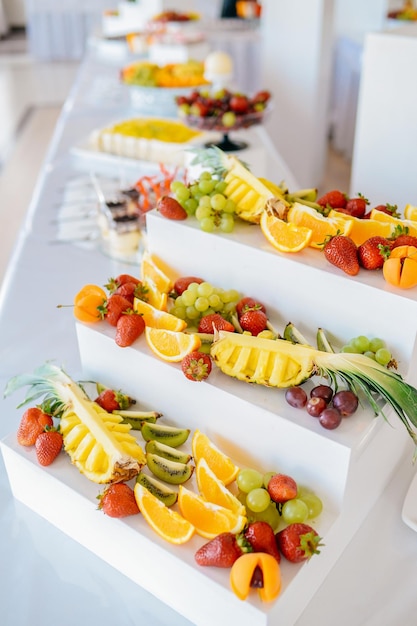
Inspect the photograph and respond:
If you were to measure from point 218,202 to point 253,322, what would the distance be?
0.86ft

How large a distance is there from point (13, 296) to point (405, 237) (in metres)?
1.05

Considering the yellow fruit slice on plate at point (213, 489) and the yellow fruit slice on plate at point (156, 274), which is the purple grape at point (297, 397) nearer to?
the yellow fruit slice on plate at point (213, 489)

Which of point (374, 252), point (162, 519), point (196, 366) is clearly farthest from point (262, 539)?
point (374, 252)

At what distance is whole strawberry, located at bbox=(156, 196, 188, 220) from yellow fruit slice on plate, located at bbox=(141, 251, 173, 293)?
110 millimetres

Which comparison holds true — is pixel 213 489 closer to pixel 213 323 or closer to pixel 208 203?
pixel 213 323

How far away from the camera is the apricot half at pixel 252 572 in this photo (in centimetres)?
85

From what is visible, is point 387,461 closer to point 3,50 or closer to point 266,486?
point 266,486

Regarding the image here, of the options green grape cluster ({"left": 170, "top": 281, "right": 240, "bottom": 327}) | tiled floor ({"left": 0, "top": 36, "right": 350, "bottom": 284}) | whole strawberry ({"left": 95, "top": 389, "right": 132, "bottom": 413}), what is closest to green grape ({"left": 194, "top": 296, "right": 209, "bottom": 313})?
green grape cluster ({"left": 170, "top": 281, "right": 240, "bottom": 327})

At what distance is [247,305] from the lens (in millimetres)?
1228

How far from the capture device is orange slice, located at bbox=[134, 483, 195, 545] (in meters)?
0.94

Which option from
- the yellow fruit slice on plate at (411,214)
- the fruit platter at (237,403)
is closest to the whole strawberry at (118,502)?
the fruit platter at (237,403)

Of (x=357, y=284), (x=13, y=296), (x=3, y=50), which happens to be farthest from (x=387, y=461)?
(x=3, y=50)

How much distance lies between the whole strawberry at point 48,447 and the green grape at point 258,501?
13.4 inches

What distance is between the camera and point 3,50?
824cm
